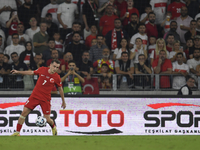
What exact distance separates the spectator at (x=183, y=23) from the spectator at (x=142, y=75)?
1968 millimetres

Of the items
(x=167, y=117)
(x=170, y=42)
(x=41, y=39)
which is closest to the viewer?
(x=167, y=117)

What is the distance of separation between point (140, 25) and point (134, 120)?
118 inches

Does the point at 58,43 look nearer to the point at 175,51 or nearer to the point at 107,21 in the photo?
the point at 107,21

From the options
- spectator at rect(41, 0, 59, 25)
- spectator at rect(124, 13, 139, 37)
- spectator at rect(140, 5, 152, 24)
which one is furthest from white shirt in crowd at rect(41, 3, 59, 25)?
spectator at rect(140, 5, 152, 24)

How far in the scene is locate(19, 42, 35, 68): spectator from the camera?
8.65 metres

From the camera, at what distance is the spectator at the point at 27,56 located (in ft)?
28.4

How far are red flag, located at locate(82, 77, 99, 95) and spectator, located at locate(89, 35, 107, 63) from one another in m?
0.93

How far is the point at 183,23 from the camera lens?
389 inches

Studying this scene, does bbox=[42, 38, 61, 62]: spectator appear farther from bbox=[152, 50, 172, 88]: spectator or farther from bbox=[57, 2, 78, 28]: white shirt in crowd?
bbox=[152, 50, 172, 88]: spectator

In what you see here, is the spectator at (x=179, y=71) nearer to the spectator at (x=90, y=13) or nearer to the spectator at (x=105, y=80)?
the spectator at (x=105, y=80)

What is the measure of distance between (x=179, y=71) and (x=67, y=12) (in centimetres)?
373
